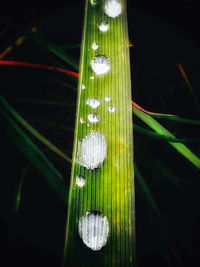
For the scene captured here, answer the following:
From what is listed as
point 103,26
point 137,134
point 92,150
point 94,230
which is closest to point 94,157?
point 92,150

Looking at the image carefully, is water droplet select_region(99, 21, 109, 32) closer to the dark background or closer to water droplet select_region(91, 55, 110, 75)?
water droplet select_region(91, 55, 110, 75)

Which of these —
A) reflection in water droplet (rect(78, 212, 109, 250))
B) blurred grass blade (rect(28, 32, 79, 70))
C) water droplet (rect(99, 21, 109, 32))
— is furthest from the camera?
blurred grass blade (rect(28, 32, 79, 70))

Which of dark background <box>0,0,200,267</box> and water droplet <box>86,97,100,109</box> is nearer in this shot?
water droplet <box>86,97,100,109</box>

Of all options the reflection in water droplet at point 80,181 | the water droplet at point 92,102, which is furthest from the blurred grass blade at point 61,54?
the reflection in water droplet at point 80,181

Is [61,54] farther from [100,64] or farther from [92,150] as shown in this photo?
[92,150]

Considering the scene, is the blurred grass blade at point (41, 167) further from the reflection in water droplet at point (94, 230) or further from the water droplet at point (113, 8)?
the water droplet at point (113, 8)

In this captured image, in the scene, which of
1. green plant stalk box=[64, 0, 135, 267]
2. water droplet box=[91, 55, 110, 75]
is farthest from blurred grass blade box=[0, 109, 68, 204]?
water droplet box=[91, 55, 110, 75]

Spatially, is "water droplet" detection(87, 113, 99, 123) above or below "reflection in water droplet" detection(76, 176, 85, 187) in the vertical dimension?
above

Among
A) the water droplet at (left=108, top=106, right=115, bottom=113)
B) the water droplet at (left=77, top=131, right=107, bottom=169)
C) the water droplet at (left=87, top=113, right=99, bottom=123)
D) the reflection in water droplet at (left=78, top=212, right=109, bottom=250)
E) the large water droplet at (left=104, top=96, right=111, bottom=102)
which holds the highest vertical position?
the large water droplet at (left=104, top=96, right=111, bottom=102)
